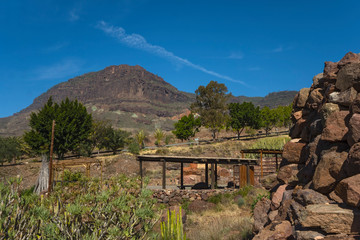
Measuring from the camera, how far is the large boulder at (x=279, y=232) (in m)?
4.55

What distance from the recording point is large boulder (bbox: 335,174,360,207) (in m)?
3.71

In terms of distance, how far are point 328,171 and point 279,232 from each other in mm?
1296

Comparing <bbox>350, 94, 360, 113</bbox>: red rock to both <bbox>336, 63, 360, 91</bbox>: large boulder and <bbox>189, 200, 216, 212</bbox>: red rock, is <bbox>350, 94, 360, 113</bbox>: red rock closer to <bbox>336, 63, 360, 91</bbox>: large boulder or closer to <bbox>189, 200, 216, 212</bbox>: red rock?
<bbox>336, 63, 360, 91</bbox>: large boulder

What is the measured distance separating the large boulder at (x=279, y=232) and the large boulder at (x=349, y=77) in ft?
8.72

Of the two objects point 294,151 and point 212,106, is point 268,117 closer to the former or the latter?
point 212,106

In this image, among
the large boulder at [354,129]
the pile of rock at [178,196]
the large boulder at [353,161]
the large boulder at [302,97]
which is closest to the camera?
the large boulder at [353,161]

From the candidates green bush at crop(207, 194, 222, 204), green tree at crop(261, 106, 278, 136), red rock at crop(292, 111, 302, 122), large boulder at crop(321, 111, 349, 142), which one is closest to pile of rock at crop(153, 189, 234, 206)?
green bush at crop(207, 194, 222, 204)

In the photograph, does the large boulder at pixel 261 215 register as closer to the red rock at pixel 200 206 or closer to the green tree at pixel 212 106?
the red rock at pixel 200 206

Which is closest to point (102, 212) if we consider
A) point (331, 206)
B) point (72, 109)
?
point (331, 206)

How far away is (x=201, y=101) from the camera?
57312 mm

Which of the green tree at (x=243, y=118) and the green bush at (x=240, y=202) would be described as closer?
the green bush at (x=240, y=202)

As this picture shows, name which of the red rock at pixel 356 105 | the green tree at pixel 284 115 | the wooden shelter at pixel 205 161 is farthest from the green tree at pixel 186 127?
the red rock at pixel 356 105

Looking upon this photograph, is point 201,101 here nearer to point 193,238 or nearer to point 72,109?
point 72,109

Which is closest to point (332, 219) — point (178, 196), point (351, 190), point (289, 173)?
point (351, 190)
